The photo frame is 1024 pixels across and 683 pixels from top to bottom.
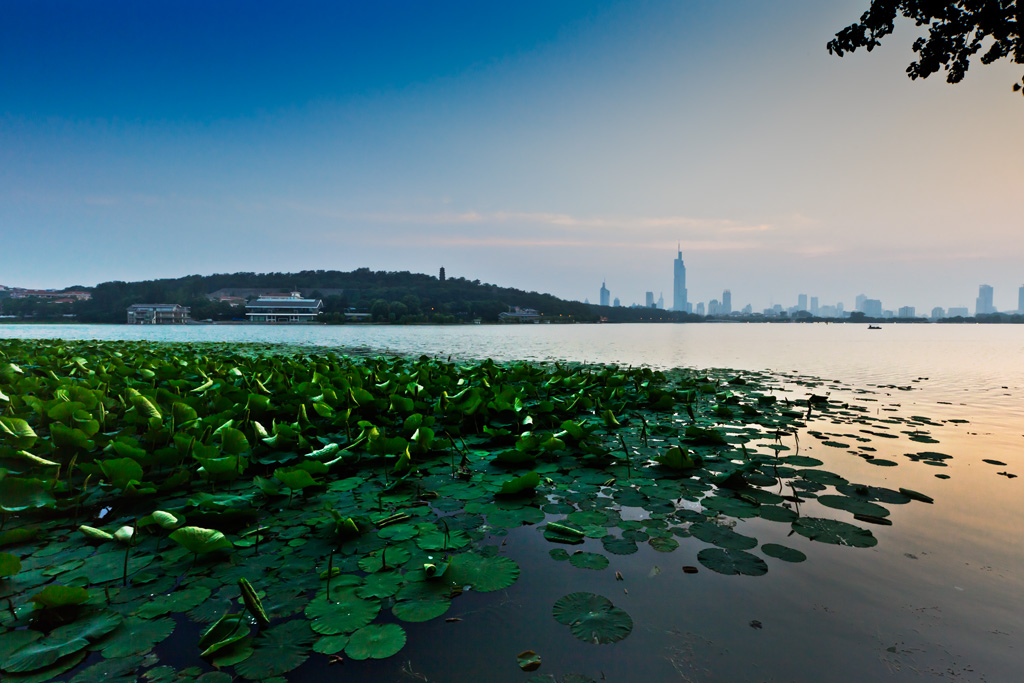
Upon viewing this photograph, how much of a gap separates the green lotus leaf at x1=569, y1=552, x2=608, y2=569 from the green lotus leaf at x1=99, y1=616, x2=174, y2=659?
66.0 inches

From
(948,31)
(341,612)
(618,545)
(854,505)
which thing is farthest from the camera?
(948,31)

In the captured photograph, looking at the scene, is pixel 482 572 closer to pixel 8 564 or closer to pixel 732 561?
pixel 732 561

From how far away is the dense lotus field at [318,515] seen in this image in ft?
5.43

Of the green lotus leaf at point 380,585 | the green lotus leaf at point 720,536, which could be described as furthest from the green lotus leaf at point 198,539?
the green lotus leaf at point 720,536

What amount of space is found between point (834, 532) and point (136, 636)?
11.0ft

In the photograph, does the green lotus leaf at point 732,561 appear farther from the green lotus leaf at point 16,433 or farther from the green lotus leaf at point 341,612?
the green lotus leaf at point 16,433

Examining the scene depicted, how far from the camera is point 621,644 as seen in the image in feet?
5.50

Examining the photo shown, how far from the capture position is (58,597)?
5.47 ft

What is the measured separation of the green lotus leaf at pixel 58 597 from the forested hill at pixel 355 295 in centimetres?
7087

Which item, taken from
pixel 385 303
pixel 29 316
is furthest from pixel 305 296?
pixel 29 316

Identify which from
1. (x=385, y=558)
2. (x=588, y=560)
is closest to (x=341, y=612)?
(x=385, y=558)

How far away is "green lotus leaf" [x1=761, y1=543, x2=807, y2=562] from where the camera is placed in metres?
2.29

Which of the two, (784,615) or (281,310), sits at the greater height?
(281,310)

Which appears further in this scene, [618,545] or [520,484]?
[520,484]
